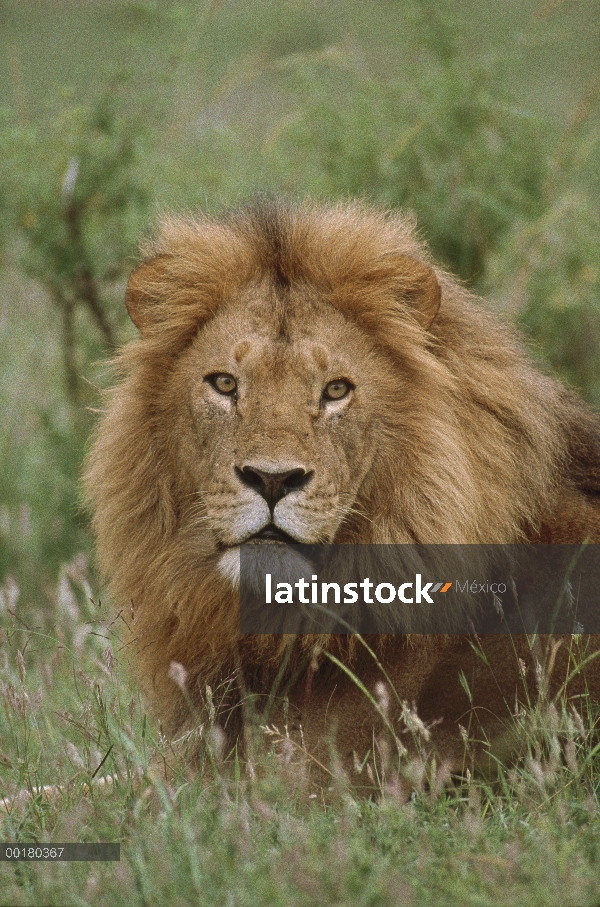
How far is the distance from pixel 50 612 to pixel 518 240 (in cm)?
379

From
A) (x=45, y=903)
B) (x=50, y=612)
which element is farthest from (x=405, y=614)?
(x=50, y=612)

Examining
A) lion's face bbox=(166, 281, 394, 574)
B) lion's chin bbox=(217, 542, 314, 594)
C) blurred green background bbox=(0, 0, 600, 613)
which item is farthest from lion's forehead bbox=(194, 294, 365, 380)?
blurred green background bbox=(0, 0, 600, 613)

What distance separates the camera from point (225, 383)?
3.80m

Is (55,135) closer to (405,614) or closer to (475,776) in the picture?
(405,614)

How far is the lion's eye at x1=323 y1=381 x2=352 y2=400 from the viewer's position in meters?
3.74

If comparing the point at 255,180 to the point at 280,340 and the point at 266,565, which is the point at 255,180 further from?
the point at 266,565

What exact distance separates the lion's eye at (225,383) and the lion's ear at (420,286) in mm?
685

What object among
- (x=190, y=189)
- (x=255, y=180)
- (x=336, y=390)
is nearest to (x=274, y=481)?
(x=336, y=390)

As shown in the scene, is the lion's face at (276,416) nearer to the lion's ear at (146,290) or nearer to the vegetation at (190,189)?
the lion's ear at (146,290)

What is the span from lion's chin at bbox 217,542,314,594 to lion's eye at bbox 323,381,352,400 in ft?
1.80

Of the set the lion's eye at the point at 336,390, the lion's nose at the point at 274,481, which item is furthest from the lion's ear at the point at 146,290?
the lion's nose at the point at 274,481

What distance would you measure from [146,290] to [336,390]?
2.81ft

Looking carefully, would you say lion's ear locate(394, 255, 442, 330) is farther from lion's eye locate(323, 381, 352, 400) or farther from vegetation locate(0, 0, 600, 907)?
vegetation locate(0, 0, 600, 907)

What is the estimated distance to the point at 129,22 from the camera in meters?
6.72
